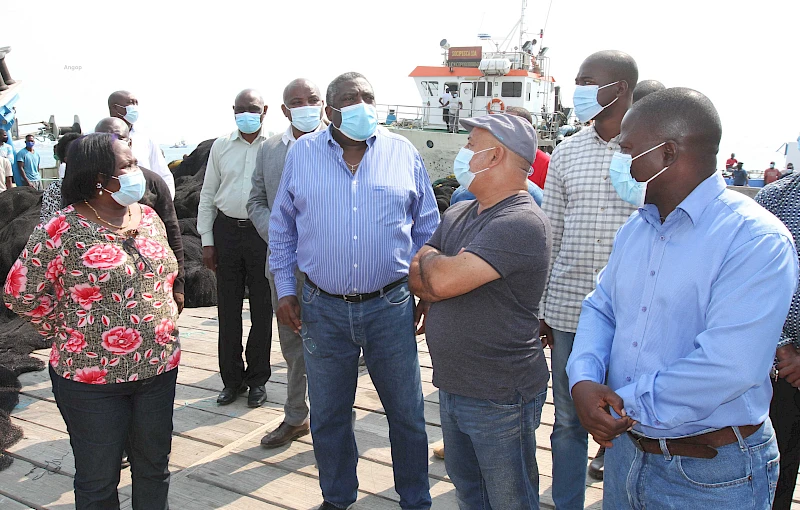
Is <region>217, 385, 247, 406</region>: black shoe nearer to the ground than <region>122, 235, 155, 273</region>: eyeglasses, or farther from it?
nearer to the ground

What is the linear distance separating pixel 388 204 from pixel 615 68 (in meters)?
1.21

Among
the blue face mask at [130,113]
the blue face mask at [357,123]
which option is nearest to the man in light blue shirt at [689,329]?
the blue face mask at [357,123]

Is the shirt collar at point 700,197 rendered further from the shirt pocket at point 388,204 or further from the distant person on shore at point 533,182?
the distant person on shore at point 533,182

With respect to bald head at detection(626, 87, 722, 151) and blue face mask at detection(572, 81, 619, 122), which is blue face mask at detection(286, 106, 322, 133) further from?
bald head at detection(626, 87, 722, 151)

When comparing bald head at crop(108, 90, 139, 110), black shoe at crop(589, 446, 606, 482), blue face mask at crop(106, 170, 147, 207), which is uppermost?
bald head at crop(108, 90, 139, 110)

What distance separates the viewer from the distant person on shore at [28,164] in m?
12.1

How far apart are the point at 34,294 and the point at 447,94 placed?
63.8 feet

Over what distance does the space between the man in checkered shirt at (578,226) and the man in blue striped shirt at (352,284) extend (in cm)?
63

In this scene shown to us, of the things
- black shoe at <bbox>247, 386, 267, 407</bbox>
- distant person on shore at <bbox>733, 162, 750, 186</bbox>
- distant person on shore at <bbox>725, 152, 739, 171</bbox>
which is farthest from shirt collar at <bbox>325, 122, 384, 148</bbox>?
distant person on shore at <bbox>725, 152, 739, 171</bbox>

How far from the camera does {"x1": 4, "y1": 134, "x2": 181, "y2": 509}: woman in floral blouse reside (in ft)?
7.91

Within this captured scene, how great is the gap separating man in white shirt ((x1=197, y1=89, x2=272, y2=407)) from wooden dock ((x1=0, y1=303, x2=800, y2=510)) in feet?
0.78

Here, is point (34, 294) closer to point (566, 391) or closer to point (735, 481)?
point (566, 391)

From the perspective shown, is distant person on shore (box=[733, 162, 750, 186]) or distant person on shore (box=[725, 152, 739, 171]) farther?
distant person on shore (box=[725, 152, 739, 171])

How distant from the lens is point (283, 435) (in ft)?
11.9
